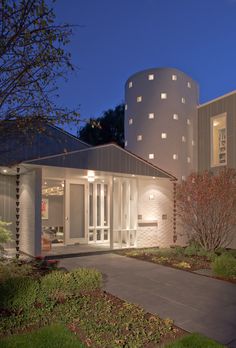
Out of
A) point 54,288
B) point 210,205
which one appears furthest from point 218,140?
point 54,288

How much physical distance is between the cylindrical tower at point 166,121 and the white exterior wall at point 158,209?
824 millimetres

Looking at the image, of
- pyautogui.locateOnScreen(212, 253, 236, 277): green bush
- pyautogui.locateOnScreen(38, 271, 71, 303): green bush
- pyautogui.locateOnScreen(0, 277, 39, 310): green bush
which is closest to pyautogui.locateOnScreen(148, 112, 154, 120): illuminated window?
pyautogui.locateOnScreen(212, 253, 236, 277): green bush

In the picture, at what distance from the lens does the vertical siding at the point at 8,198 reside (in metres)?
10.9

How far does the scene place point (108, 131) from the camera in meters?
29.6

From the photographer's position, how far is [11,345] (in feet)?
11.8

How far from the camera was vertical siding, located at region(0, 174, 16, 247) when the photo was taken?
A: 10930 mm

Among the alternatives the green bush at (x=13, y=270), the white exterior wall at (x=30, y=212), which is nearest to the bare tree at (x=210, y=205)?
the white exterior wall at (x=30, y=212)

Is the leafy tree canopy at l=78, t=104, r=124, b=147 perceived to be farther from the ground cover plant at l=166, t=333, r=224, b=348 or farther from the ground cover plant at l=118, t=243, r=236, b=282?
the ground cover plant at l=166, t=333, r=224, b=348

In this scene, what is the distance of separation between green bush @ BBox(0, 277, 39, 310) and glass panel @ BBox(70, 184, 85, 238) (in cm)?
740

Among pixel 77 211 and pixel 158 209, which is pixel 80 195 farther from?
pixel 158 209

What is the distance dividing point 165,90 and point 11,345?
1123 centimetres

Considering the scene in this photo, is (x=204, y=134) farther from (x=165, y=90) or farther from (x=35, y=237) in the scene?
(x=35, y=237)

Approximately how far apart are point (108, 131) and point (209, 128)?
58.3 ft

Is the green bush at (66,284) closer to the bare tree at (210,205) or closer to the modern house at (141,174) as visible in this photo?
the bare tree at (210,205)
